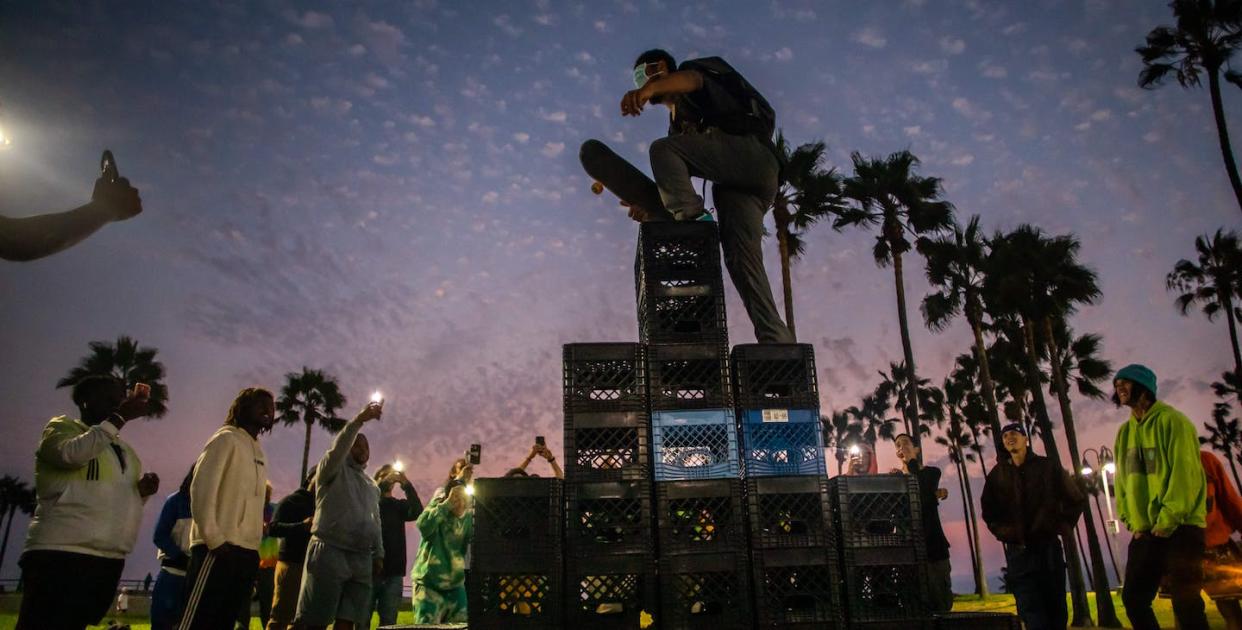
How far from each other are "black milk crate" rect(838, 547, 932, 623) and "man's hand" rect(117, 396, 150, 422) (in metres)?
4.39

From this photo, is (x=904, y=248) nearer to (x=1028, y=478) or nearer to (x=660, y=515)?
(x=1028, y=478)

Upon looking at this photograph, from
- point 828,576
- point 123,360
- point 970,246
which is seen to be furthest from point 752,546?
point 123,360

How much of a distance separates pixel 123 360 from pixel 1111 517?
A: 32.6 metres

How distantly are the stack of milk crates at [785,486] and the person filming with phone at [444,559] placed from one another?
4078 mm

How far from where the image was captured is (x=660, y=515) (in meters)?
3.42

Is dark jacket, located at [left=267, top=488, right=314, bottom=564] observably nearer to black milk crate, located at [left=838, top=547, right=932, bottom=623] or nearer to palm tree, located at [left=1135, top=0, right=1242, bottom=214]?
black milk crate, located at [left=838, top=547, right=932, bottom=623]

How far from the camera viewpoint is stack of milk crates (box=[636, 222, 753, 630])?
334 centimetres

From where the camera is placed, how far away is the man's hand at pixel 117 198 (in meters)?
1.87

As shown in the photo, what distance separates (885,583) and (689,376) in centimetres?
142

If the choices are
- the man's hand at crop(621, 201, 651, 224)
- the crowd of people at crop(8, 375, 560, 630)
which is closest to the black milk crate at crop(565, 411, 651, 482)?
the man's hand at crop(621, 201, 651, 224)

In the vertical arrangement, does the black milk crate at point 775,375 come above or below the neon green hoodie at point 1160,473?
above

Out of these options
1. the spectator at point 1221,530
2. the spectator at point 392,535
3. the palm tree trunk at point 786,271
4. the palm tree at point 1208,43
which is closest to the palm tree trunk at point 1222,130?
the palm tree at point 1208,43

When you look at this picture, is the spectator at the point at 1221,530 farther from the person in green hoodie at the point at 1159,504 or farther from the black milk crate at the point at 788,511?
the black milk crate at the point at 788,511

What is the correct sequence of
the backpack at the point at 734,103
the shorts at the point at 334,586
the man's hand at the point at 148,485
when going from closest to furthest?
the backpack at the point at 734,103 → the man's hand at the point at 148,485 → the shorts at the point at 334,586
